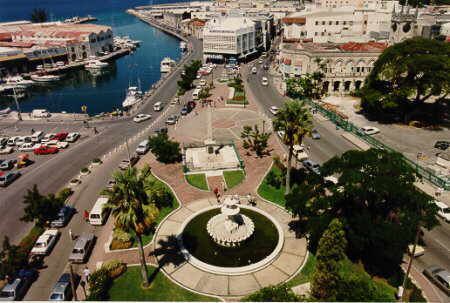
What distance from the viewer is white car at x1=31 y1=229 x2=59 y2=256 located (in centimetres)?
4691

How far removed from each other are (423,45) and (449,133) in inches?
856

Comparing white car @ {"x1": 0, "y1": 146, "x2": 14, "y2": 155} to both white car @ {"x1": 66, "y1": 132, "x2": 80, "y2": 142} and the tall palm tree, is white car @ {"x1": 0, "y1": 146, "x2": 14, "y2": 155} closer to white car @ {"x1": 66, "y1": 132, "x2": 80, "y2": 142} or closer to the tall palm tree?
white car @ {"x1": 66, "y1": 132, "x2": 80, "y2": 142}

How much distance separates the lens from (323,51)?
375ft

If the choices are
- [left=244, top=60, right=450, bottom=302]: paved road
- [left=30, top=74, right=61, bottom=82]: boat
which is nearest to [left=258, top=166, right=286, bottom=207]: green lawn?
→ [left=244, top=60, right=450, bottom=302]: paved road

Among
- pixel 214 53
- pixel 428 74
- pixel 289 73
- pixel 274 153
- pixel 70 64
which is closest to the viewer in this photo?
pixel 274 153

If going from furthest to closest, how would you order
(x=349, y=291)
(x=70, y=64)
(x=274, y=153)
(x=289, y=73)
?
1. (x=70, y=64)
2. (x=289, y=73)
3. (x=274, y=153)
4. (x=349, y=291)

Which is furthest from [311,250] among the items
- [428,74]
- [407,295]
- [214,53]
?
[214,53]

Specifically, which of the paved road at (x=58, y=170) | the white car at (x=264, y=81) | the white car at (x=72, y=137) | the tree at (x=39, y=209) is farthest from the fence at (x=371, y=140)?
the white car at (x=72, y=137)

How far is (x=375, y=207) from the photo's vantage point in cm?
4222

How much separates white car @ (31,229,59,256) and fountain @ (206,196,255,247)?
828 inches

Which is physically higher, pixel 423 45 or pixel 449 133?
pixel 423 45

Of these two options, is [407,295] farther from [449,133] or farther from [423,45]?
[423,45]

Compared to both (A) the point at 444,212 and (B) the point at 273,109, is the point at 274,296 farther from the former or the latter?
(B) the point at 273,109

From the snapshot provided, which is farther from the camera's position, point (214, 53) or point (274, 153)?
point (214, 53)
